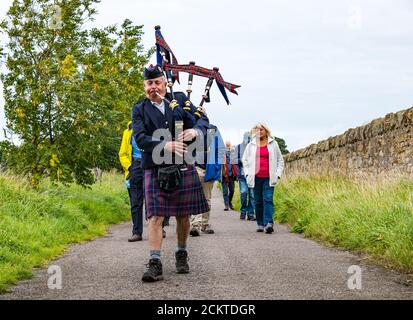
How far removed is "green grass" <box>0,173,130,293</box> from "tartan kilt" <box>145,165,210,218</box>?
149 cm

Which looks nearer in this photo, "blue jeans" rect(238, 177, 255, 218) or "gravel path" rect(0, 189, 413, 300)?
"gravel path" rect(0, 189, 413, 300)

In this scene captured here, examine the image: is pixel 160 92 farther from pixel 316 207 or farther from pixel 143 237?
pixel 316 207

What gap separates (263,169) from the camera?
11.2 metres

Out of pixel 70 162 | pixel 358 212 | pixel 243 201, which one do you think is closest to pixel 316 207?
pixel 358 212

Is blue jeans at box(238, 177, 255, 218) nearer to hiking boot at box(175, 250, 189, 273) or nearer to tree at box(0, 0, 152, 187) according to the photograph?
tree at box(0, 0, 152, 187)

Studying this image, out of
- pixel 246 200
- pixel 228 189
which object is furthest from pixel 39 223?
pixel 228 189

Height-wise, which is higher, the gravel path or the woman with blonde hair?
the woman with blonde hair

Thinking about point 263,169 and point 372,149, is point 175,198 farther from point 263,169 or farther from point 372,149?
point 372,149

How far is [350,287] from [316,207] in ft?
18.3

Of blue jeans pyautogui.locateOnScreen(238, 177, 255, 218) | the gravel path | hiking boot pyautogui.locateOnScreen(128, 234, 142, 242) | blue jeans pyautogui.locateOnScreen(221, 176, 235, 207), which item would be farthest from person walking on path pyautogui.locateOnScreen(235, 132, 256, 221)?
the gravel path

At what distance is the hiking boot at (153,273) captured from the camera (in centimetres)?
581

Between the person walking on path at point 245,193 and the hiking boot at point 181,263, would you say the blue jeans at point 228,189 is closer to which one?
the person walking on path at point 245,193

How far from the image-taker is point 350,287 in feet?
18.1

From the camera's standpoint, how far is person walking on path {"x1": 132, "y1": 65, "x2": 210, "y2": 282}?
598 centimetres
